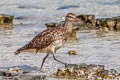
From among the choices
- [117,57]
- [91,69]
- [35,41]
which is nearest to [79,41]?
→ [117,57]

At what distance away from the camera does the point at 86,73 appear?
1062 centimetres

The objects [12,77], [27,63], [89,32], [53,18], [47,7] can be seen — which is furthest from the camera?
[47,7]

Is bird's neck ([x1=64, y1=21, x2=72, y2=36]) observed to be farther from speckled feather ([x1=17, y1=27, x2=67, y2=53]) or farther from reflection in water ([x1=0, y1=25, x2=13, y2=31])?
reflection in water ([x1=0, y1=25, x2=13, y2=31])

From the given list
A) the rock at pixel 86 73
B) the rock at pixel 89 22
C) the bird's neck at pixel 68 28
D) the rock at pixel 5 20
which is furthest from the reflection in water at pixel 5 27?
the rock at pixel 86 73

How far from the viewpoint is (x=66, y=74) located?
1084cm

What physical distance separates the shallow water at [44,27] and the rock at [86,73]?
86 cm

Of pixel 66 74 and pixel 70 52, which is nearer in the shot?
pixel 66 74

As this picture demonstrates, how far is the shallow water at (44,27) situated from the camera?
509 inches

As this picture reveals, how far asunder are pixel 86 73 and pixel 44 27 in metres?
9.80

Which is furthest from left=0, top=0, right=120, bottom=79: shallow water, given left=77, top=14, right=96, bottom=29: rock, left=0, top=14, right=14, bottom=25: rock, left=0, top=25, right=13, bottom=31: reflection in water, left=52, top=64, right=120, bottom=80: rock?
left=77, top=14, right=96, bottom=29: rock

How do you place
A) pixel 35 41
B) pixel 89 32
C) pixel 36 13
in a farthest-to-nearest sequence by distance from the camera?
pixel 36 13 → pixel 89 32 → pixel 35 41

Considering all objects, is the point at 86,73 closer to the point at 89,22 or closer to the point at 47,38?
the point at 47,38

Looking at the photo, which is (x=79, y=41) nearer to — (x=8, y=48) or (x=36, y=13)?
(x=8, y=48)

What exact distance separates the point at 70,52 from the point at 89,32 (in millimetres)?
4502
